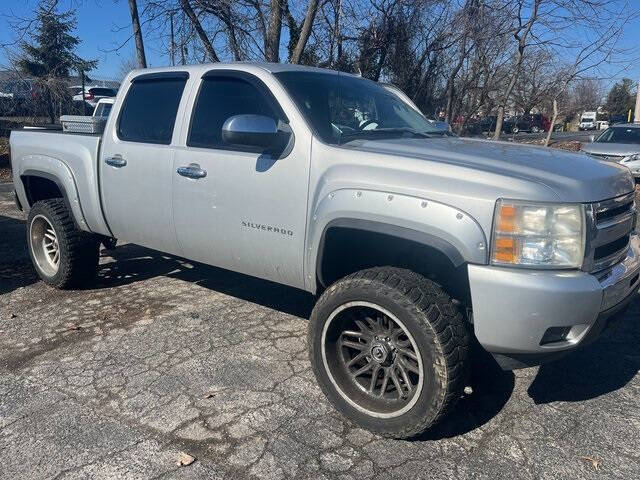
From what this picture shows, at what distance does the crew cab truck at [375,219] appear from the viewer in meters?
2.67

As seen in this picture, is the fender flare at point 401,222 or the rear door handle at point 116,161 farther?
the rear door handle at point 116,161

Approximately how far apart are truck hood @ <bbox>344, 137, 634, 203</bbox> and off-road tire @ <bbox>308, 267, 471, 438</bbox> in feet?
2.08

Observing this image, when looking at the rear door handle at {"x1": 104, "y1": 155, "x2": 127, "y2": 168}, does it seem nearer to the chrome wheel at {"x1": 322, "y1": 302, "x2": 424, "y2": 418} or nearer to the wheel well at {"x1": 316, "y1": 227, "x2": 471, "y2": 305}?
the wheel well at {"x1": 316, "y1": 227, "x2": 471, "y2": 305}

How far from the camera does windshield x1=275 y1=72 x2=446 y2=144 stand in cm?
360

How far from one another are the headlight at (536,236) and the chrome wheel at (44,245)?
4317 mm

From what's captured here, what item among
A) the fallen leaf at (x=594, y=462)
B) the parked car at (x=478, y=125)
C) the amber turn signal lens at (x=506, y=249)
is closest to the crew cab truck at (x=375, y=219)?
the amber turn signal lens at (x=506, y=249)

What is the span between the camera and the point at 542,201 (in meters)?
2.62

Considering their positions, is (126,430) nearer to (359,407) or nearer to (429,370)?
(359,407)

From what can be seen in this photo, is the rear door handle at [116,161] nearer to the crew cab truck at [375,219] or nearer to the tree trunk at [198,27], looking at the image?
the crew cab truck at [375,219]

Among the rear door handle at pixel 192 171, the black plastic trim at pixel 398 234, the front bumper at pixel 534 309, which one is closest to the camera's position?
the front bumper at pixel 534 309

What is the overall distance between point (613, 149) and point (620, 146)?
193 mm

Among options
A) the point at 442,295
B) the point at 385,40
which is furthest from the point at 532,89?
the point at 442,295

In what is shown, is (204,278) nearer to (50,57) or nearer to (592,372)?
(592,372)

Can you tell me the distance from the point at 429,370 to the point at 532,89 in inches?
475
